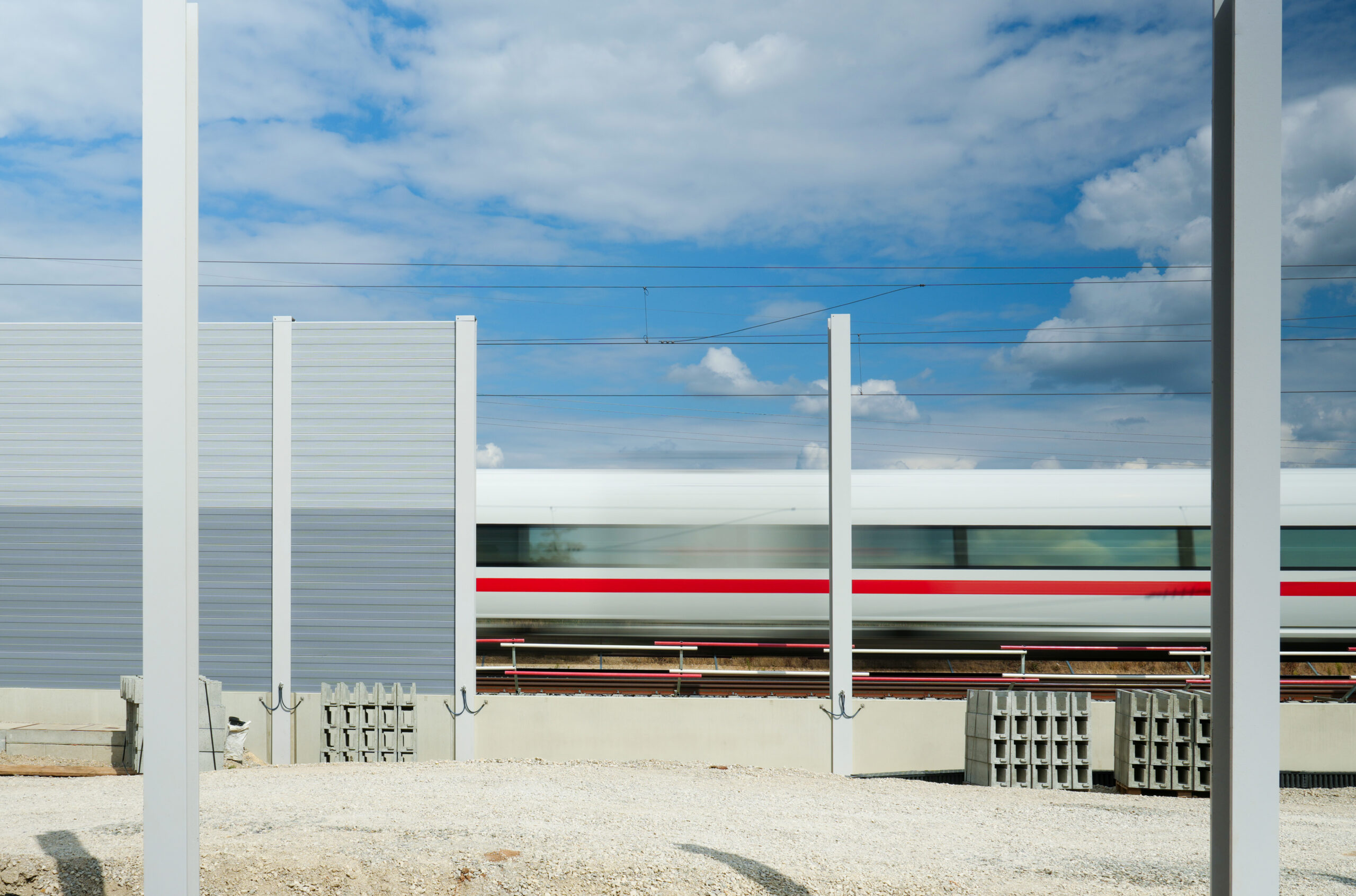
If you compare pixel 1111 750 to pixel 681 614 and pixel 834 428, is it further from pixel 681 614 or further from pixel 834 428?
pixel 681 614

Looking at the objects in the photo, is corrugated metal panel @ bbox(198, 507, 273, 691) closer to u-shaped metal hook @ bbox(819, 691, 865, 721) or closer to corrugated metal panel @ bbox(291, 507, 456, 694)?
corrugated metal panel @ bbox(291, 507, 456, 694)

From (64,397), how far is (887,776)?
1119cm

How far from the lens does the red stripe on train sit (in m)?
13.4

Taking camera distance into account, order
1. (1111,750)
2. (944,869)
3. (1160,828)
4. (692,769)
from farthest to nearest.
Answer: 1. (1111,750)
2. (692,769)
3. (1160,828)
4. (944,869)

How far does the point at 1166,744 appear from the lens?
9.52 meters

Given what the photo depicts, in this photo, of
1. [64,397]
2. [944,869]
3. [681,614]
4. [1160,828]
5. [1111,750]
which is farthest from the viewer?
[681,614]

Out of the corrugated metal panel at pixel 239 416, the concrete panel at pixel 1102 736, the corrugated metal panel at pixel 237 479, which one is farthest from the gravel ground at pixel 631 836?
the corrugated metal panel at pixel 239 416

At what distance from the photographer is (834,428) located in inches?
402

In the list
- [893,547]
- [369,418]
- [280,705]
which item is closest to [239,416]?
[369,418]

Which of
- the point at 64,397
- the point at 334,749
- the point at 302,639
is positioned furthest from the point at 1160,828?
the point at 64,397

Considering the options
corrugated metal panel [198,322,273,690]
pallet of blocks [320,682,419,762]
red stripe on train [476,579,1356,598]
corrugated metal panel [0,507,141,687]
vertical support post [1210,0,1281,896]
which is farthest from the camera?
red stripe on train [476,579,1356,598]

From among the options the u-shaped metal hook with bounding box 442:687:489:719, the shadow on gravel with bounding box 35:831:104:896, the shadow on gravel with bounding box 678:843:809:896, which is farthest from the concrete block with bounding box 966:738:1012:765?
the shadow on gravel with bounding box 35:831:104:896

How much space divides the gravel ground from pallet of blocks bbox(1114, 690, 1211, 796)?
0.83 m

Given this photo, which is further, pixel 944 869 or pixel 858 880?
pixel 944 869
